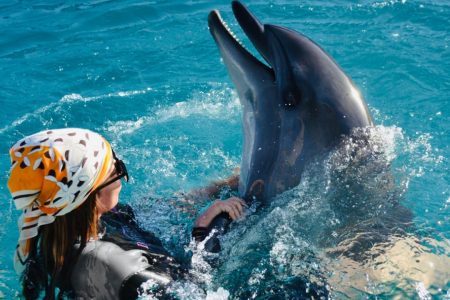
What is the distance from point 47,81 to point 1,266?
499 cm

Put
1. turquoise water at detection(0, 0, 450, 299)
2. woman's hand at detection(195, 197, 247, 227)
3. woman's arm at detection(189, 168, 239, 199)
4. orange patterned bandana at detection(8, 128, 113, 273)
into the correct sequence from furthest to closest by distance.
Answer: woman's arm at detection(189, 168, 239, 199)
woman's hand at detection(195, 197, 247, 227)
turquoise water at detection(0, 0, 450, 299)
orange patterned bandana at detection(8, 128, 113, 273)

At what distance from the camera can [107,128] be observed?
838cm

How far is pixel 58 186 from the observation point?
10.5 ft

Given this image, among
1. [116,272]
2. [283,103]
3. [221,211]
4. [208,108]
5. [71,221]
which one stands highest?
[283,103]

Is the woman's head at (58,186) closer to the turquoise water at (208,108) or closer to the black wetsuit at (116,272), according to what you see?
the black wetsuit at (116,272)

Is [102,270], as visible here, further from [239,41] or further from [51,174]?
[239,41]

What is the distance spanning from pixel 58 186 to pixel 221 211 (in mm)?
1681

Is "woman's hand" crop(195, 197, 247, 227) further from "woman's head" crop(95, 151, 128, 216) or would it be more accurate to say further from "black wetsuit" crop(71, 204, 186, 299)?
"woman's head" crop(95, 151, 128, 216)

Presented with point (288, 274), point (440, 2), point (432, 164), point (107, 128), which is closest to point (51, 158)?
point (288, 274)

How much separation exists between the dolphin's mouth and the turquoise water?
1110 mm

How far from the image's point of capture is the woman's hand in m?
4.54

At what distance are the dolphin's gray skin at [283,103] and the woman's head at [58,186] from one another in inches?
58.8

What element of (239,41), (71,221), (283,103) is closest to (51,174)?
(71,221)

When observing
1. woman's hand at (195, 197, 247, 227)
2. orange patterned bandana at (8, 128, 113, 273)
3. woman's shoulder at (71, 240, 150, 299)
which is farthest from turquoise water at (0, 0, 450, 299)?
orange patterned bandana at (8, 128, 113, 273)
